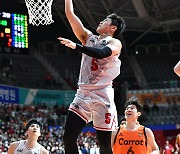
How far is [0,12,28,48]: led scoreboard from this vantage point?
20159 mm

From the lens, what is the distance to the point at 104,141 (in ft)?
14.7

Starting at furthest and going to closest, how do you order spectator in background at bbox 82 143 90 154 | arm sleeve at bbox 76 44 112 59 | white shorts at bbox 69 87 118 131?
spectator in background at bbox 82 143 90 154
white shorts at bbox 69 87 118 131
arm sleeve at bbox 76 44 112 59

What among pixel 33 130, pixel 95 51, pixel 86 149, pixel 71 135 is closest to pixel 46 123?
pixel 86 149

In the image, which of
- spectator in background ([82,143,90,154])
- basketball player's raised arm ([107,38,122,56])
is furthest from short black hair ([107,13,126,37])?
spectator in background ([82,143,90,154])

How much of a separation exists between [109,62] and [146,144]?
1.07 m

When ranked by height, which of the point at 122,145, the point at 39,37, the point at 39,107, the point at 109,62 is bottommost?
the point at 122,145

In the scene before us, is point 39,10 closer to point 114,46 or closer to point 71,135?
point 114,46

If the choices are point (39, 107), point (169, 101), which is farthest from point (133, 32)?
point (39, 107)

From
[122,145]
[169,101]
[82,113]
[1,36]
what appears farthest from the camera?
[169,101]

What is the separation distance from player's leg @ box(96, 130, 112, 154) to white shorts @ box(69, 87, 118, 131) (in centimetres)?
4

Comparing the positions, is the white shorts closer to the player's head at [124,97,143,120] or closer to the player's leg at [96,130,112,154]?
the player's leg at [96,130,112,154]

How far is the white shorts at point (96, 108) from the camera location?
4.56 meters

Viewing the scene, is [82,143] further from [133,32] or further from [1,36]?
[133,32]

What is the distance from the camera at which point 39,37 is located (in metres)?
28.1
